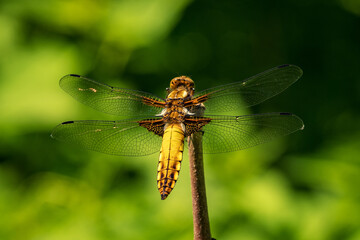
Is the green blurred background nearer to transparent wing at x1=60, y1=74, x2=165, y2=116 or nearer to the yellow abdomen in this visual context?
transparent wing at x1=60, y1=74, x2=165, y2=116

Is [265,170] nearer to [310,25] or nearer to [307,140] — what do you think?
[307,140]

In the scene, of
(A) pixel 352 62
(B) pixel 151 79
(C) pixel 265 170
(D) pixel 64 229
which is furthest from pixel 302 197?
(D) pixel 64 229

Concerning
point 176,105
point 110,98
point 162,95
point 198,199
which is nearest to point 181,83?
point 176,105

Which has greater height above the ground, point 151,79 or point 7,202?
point 151,79

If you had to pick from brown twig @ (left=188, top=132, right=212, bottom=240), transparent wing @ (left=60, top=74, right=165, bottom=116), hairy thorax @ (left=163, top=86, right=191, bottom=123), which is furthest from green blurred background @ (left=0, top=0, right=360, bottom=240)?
brown twig @ (left=188, top=132, right=212, bottom=240)

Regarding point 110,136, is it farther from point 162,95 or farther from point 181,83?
point 162,95

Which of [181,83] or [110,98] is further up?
[110,98]

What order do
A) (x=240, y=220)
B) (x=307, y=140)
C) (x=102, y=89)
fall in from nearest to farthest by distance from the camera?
(x=102, y=89) → (x=240, y=220) → (x=307, y=140)

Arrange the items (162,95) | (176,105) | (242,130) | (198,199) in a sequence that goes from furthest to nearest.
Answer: (162,95), (242,130), (176,105), (198,199)
